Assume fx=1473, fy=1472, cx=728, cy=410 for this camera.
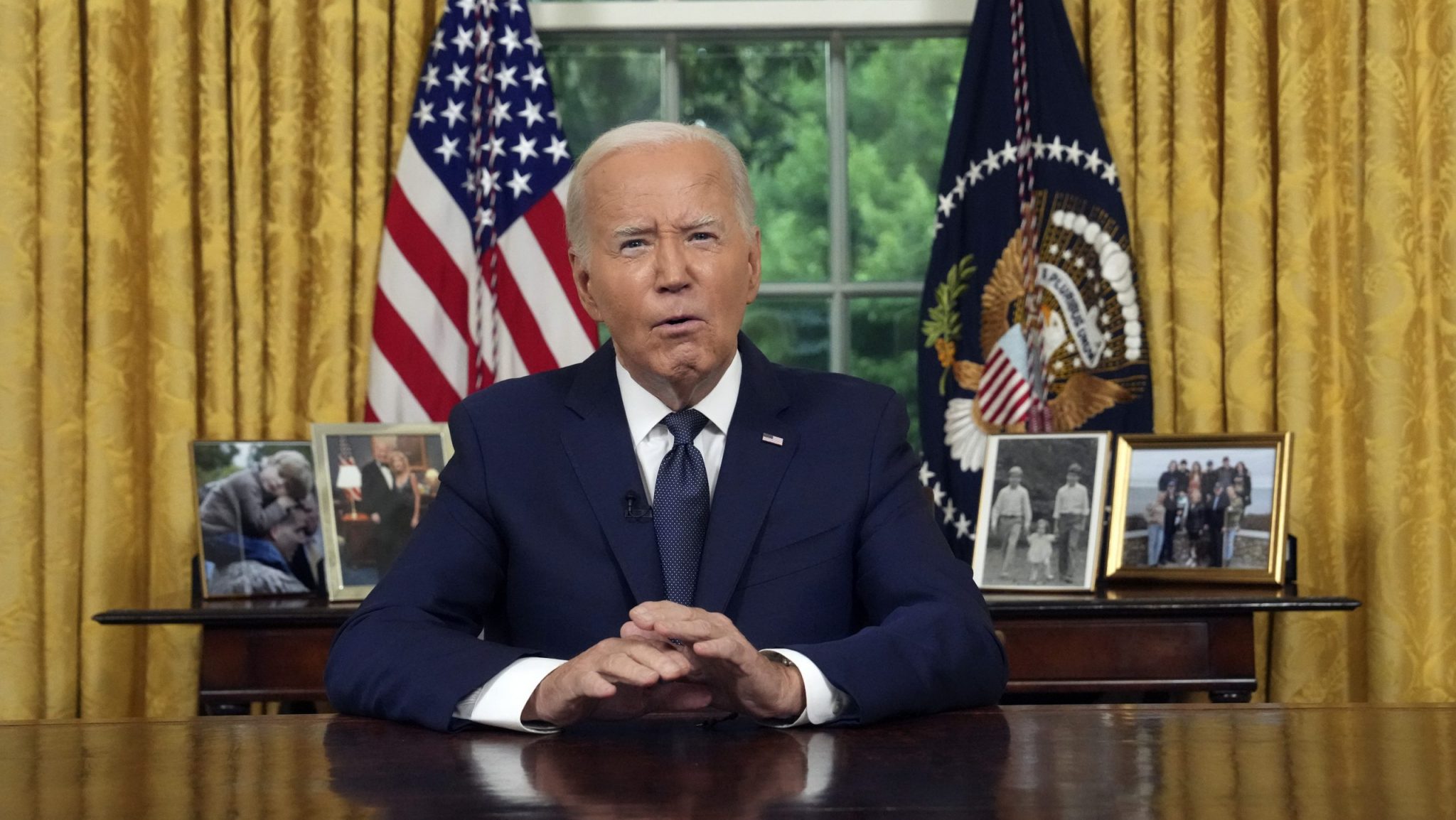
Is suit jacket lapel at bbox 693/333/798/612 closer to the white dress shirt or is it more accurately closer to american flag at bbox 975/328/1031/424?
the white dress shirt

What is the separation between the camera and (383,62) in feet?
11.3

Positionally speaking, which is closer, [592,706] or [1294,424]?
[592,706]

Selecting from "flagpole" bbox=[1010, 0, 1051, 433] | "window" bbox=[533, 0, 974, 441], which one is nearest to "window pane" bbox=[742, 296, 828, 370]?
"window" bbox=[533, 0, 974, 441]

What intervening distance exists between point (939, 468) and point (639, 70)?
131cm

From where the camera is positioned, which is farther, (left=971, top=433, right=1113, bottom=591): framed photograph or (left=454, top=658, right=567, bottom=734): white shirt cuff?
(left=971, top=433, right=1113, bottom=591): framed photograph

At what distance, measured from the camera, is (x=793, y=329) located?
3871 mm

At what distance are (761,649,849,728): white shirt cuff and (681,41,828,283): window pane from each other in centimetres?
238

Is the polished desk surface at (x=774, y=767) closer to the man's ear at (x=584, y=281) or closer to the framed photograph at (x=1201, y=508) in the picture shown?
the man's ear at (x=584, y=281)

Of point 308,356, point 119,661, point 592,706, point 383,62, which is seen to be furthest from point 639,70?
point 592,706

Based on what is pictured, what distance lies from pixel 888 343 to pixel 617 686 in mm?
2443

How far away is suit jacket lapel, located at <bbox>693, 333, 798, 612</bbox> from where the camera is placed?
1853mm

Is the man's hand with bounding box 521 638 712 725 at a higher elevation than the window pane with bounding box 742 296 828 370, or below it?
below

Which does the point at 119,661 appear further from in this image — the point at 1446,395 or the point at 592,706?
the point at 1446,395

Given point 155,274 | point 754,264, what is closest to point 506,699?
point 754,264
